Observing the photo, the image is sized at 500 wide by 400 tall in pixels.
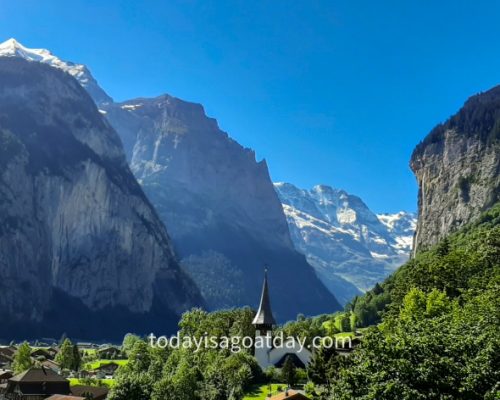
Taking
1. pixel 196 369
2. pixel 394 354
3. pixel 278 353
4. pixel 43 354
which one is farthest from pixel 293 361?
pixel 43 354

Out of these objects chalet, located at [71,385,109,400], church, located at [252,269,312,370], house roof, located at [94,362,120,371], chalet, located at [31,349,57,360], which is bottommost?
chalet, located at [71,385,109,400]

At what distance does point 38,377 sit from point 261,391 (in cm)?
3843

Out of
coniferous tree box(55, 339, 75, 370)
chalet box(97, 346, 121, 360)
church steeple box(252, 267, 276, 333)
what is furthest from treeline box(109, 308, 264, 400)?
chalet box(97, 346, 121, 360)

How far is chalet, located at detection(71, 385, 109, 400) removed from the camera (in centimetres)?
8812

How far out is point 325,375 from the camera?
69.0 m

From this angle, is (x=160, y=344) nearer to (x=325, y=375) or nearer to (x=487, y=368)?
(x=325, y=375)

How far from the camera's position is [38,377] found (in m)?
94.4

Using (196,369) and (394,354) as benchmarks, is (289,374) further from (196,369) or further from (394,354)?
(394,354)

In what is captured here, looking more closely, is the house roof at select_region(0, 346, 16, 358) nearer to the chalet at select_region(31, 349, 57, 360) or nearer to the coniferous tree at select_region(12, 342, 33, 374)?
the chalet at select_region(31, 349, 57, 360)

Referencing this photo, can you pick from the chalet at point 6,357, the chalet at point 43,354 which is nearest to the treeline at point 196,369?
the chalet at point 43,354

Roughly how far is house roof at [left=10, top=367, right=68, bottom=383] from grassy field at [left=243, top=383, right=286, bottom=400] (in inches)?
1287

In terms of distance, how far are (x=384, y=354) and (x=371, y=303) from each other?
121 m

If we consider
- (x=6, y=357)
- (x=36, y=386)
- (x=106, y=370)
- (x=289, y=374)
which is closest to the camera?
(x=289, y=374)

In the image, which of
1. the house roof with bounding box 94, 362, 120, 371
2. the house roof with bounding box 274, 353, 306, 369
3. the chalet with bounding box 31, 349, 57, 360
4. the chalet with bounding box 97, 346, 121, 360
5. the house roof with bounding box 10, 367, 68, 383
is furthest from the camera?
the chalet with bounding box 97, 346, 121, 360
